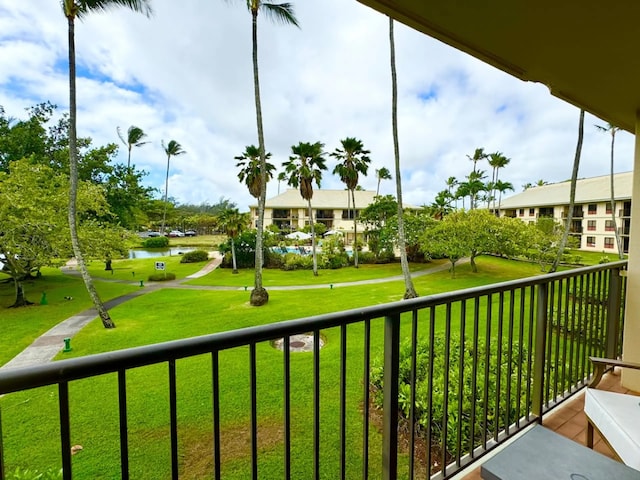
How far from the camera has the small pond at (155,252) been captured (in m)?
28.4

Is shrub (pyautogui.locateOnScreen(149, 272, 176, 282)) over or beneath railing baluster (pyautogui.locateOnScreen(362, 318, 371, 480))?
beneath

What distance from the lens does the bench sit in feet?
4.65

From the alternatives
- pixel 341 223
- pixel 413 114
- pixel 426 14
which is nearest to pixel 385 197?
pixel 413 114

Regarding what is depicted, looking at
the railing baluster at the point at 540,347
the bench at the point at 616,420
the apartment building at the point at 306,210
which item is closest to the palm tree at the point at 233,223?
the apartment building at the point at 306,210

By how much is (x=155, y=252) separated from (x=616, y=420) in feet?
109

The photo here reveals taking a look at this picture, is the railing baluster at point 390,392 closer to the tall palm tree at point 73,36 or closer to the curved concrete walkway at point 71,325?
the curved concrete walkway at point 71,325

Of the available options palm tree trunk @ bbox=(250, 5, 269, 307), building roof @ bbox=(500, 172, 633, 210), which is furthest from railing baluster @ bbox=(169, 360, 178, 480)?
building roof @ bbox=(500, 172, 633, 210)

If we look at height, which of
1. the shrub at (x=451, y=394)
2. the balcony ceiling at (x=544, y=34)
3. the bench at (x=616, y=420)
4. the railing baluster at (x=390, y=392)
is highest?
the balcony ceiling at (x=544, y=34)

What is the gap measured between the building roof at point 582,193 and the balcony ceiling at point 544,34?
99.8ft

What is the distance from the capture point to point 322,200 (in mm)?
38000

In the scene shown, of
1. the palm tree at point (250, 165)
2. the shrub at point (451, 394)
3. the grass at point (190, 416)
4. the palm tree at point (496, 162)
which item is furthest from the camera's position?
the palm tree at point (496, 162)

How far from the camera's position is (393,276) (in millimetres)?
18141

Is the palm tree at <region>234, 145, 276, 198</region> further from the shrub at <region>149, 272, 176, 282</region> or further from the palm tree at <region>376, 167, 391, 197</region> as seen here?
the palm tree at <region>376, 167, 391, 197</region>

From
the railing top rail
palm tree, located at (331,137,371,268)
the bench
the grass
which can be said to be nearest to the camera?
the railing top rail
